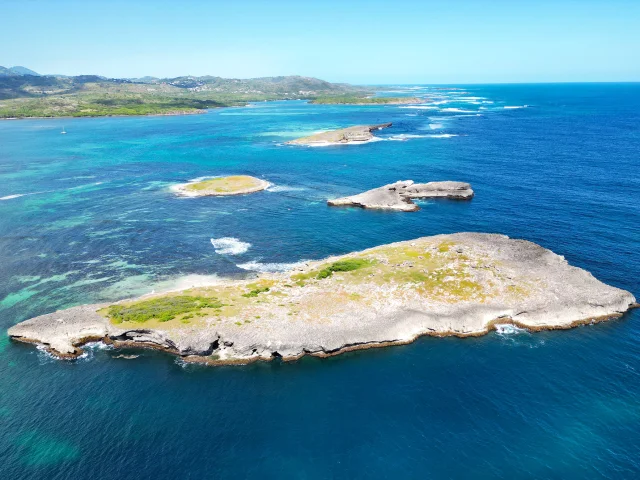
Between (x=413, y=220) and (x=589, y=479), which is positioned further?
(x=413, y=220)

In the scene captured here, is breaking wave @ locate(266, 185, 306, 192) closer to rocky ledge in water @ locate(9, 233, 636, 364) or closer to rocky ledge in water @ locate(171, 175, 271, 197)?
rocky ledge in water @ locate(171, 175, 271, 197)

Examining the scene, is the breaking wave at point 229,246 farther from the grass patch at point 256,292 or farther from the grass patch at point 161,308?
the grass patch at point 161,308

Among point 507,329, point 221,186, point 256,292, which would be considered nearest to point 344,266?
point 256,292

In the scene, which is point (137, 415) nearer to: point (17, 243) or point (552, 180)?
point (17, 243)

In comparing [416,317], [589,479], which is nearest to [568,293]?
[416,317]

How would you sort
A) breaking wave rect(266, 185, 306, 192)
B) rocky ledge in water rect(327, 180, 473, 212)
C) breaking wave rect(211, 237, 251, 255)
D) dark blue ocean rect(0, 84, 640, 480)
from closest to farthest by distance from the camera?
dark blue ocean rect(0, 84, 640, 480)
breaking wave rect(211, 237, 251, 255)
rocky ledge in water rect(327, 180, 473, 212)
breaking wave rect(266, 185, 306, 192)

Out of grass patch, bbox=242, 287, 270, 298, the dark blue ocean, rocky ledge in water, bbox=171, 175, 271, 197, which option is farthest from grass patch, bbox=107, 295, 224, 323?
Result: rocky ledge in water, bbox=171, 175, 271, 197
